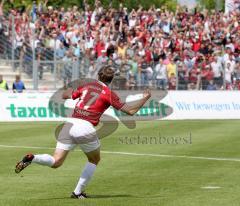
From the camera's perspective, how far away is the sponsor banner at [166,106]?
1243 inches

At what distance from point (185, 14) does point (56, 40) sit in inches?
303

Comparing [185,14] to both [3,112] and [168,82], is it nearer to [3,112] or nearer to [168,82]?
[168,82]

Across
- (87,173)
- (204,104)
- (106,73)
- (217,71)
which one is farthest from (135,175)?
(217,71)

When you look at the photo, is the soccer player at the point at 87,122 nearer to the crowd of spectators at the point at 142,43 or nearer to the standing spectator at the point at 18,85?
the crowd of spectators at the point at 142,43

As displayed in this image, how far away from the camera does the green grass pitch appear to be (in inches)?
→ 488

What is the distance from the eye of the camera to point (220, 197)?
1261 cm

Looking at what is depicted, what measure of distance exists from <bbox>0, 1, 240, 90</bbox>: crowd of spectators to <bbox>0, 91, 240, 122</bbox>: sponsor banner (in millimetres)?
1495

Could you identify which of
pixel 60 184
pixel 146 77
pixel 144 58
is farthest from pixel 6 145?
pixel 144 58

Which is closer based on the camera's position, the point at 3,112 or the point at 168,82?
the point at 3,112

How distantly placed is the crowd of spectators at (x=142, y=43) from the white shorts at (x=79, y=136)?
2144 centimetres

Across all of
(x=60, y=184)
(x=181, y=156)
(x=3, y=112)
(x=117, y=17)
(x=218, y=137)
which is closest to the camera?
(x=60, y=184)

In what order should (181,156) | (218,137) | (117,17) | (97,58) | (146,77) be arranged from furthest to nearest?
(117,17), (97,58), (146,77), (218,137), (181,156)

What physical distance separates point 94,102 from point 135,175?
11.3 feet

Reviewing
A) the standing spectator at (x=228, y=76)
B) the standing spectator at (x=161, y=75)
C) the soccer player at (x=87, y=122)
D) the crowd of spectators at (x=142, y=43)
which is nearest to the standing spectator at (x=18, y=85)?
the crowd of spectators at (x=142, y=43)
